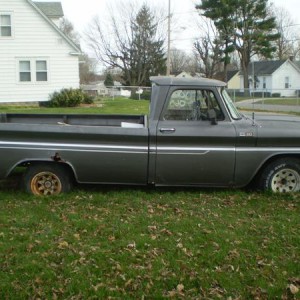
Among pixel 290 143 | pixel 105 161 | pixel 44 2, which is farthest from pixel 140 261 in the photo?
pixel 44 2

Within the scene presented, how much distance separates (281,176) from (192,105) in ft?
5.44

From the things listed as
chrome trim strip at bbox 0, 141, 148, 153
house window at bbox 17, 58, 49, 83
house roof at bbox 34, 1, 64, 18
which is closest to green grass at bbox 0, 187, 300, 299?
chrome trim strip at bbox 0, 141, 148, 153

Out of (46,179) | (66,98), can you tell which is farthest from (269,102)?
(46,179)

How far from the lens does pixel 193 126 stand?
20.0 feet

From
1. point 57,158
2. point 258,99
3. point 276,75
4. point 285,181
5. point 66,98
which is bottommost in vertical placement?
point 285,181

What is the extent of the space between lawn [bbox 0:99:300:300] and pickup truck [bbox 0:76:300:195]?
0.98 feet

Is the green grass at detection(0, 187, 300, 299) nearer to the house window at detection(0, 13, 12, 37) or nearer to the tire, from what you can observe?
the tire

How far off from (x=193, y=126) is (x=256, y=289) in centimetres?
288

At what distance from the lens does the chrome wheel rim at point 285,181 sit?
625 centimetres

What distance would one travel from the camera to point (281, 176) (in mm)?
6277

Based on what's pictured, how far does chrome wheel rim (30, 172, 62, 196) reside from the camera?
6.21 meters

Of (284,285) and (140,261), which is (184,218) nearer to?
(140,261)

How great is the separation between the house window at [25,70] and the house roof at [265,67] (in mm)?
42734

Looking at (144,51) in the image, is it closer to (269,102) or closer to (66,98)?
(269,102)
